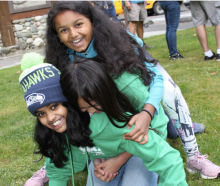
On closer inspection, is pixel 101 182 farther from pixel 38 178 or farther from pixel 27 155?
pixel 27 155

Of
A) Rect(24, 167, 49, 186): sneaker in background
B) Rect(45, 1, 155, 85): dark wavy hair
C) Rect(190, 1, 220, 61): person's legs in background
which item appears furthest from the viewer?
Rect(190, 1, 220, 61): person's legs in background

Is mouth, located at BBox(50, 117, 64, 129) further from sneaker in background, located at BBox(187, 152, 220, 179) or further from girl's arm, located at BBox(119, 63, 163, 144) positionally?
sneaker in background, located at BBox(187, 152, 220, 179)

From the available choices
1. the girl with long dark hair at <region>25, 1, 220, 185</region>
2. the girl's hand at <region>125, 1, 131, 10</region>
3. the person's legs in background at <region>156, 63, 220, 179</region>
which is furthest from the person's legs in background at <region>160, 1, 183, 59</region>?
the person's legs in background at <region>156, 63, 220, 179</region>

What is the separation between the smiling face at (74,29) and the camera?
6.65ft

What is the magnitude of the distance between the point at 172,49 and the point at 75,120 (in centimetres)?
396

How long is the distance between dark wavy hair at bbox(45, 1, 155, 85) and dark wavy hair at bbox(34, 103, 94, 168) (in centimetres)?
38

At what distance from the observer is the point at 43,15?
9.56 m

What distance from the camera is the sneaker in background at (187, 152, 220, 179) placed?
206 centimetres

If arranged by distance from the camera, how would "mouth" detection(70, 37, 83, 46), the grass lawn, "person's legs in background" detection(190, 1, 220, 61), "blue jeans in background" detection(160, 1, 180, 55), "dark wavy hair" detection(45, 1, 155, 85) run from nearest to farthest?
"dark wavy hair" detection(45, 1, 155, 85)
"mouth" detection(70, 37, 83, 46)
the grass lawn
"person's legs in background" detection(190, 1, 220, 61)
"blue jeans in background" detection(160, 1, 180, 55)

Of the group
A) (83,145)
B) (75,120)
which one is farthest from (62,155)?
(75,120)

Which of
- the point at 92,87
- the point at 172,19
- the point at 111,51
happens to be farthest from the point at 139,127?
the point at 172,19

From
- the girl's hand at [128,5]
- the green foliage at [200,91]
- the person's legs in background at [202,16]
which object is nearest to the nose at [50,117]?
the green foliage at [200,91]

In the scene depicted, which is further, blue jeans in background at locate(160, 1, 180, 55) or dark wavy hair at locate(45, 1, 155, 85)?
blue jeans in background at locate(160, 1, 180, 55)

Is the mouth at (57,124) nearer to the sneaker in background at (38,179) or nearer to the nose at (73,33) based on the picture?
the nose at (73,33)
